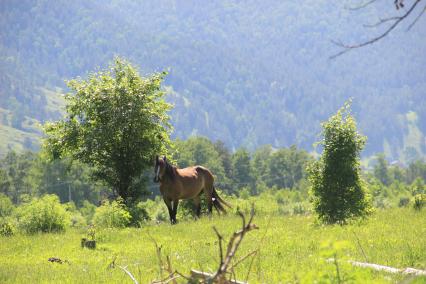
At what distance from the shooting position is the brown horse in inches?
1037

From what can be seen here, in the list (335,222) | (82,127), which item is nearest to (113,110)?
(82,127)

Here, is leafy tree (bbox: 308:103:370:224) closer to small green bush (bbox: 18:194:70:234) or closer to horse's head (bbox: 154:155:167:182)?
horse's head (bbox: 154:155:167:182)

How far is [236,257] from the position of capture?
12.6m

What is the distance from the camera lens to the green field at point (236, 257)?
10.6 metres

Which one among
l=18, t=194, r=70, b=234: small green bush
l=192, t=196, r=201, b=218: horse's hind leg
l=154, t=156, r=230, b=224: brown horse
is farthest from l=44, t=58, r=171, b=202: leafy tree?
l=18, t=194, r=70, b=234: small green bush

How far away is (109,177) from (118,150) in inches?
75.3

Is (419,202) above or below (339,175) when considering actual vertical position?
below

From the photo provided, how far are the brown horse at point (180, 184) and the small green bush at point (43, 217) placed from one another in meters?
4.46

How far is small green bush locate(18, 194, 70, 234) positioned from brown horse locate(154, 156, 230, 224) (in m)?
4.46

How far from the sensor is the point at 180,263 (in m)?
13.0

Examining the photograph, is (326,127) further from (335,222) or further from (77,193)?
(77,193)

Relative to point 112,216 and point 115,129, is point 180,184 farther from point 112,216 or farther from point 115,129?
point 115,129

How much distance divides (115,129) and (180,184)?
7.10m

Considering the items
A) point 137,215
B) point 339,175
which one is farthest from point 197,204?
point 339,175
